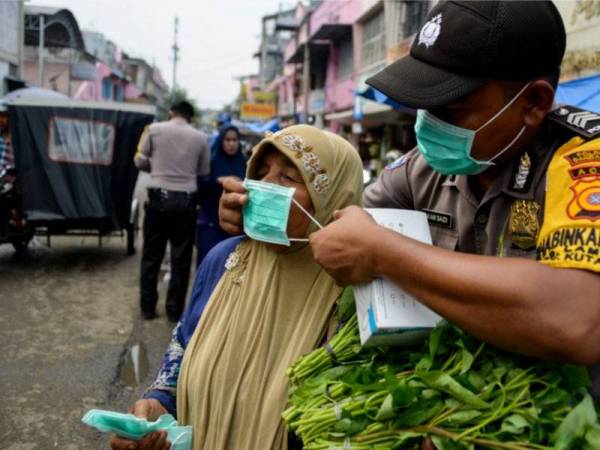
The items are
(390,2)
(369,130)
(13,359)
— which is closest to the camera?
(13,359)

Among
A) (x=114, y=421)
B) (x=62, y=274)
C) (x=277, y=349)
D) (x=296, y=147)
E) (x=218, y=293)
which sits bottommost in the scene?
(x=62, y=274)

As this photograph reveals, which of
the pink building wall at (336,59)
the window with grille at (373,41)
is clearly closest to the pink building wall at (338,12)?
the pink building wall at (336,59)

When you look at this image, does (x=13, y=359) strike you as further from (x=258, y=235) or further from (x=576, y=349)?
(x=576, y=349)

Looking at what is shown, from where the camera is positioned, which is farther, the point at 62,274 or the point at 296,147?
the point at 62,274

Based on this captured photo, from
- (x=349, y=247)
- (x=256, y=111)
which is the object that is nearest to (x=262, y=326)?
(x=349, y=247)

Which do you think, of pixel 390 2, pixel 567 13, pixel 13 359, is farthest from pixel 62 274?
pixel 390 2

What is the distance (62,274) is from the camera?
6867 millimetres

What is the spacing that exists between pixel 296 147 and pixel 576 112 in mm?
759

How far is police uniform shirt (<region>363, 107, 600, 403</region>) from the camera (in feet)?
3.27

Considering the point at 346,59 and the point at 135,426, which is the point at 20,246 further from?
the point at 346,59

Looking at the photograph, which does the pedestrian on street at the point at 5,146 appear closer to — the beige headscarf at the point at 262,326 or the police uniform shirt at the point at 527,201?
the beige headscarf at the point at 262,326

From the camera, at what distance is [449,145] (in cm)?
132

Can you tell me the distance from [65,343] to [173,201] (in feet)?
4.88

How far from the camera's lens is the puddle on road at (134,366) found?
413cm
